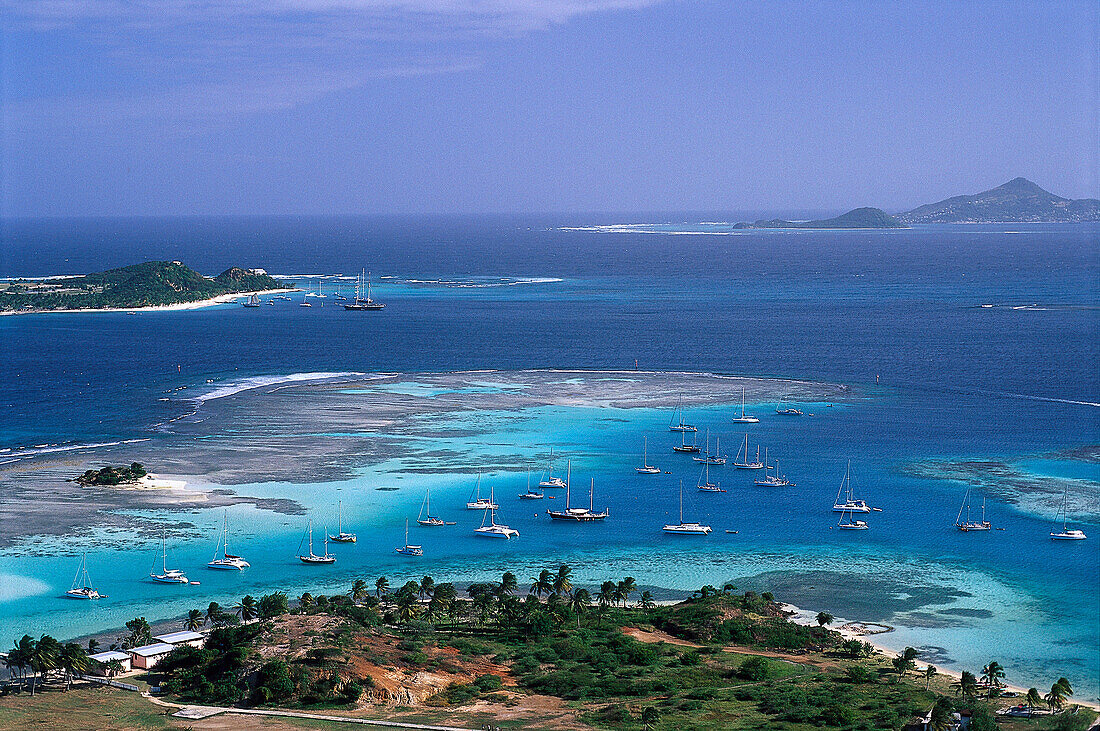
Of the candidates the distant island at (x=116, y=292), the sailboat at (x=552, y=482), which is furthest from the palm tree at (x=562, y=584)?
the distant island at (x=116, y=292)

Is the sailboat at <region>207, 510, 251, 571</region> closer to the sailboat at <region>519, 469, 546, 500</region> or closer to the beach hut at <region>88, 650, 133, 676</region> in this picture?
the beach hut at <region>88, 650, 133, 676</region>

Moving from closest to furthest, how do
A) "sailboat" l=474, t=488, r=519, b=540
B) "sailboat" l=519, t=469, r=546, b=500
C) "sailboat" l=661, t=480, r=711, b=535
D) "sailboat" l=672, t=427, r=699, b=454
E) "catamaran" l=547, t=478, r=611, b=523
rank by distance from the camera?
1. "sailboat" l=474, t=488, r=519, b=540
2. "sailboat" l=661, t=480, r=711, b=535
3. "catamaran" l=547, t=478, r=611, b=523
4. "sailboat" l=519, t=469, r=546, b=500
5. "sailboat" l=672, t=427, r=699, b=454

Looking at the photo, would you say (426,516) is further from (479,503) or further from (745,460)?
(745,460)

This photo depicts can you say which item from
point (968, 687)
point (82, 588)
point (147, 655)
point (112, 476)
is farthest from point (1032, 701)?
point (112, 476)

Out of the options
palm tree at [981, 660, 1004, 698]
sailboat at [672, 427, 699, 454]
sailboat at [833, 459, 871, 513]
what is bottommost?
palm tree at [981, 660, 1004, 698]

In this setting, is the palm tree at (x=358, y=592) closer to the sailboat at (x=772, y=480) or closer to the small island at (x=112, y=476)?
the small island at (x=112, y=476)

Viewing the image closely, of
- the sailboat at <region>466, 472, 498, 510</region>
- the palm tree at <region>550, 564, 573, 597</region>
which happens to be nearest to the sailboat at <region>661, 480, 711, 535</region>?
the sailboat at <region>466, 472, 498, 510</region>

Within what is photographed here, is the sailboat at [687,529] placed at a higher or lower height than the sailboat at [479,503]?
lower
